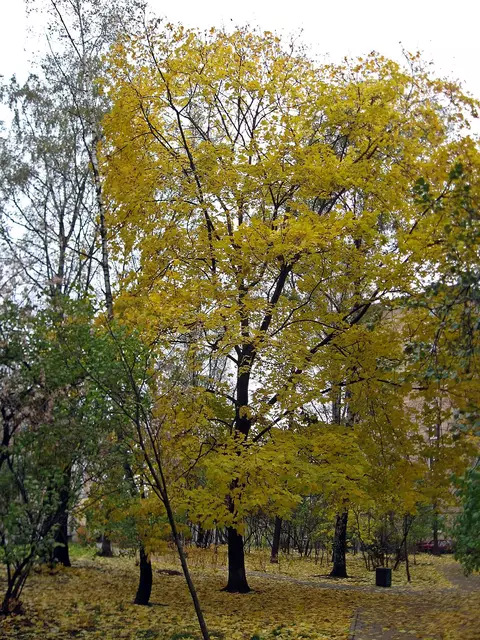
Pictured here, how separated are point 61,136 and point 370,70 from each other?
9480mm

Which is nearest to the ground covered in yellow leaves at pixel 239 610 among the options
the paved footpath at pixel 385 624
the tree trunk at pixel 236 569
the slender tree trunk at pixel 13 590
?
the paved footpath at pixel 385 624

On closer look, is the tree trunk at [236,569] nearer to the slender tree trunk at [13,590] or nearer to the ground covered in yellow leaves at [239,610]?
the ground covered in yellow leaves at [239,610]

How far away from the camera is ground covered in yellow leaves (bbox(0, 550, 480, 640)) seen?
8477mm

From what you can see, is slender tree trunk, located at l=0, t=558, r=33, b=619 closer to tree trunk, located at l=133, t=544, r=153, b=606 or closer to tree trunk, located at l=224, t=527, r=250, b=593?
tree trunk, located at l=133, t=544, r=153, b=606

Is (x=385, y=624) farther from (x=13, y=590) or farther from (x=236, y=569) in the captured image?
(x=13, y=590)

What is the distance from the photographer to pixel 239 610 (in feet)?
35.3

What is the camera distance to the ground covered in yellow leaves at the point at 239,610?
8477mm

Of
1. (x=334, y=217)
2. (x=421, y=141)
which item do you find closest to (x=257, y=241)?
(x=334, y=217)

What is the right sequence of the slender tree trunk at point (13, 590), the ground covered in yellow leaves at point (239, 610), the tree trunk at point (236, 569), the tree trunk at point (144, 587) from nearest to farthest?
the slender tree trunk at point (13, 590)
the ground covered in yellow leaves at point (239, 610)
the tree trunk at point (144, 587)
the tree trunk at point (236, 569)

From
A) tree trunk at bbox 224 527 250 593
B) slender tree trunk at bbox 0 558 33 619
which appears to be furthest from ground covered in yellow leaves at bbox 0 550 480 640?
tree trunk at bbox 224 527 250 593

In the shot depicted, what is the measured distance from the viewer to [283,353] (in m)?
10.6

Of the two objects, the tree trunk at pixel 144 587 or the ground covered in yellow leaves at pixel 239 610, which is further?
the tree trunk at pixel 144 587

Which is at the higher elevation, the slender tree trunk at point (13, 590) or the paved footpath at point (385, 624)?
the slender tree trunk at point (13, 590)

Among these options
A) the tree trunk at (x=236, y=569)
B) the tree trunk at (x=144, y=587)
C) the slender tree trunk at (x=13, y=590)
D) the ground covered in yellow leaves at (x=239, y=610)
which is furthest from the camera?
the tree trunk at (x=236, y=569)
